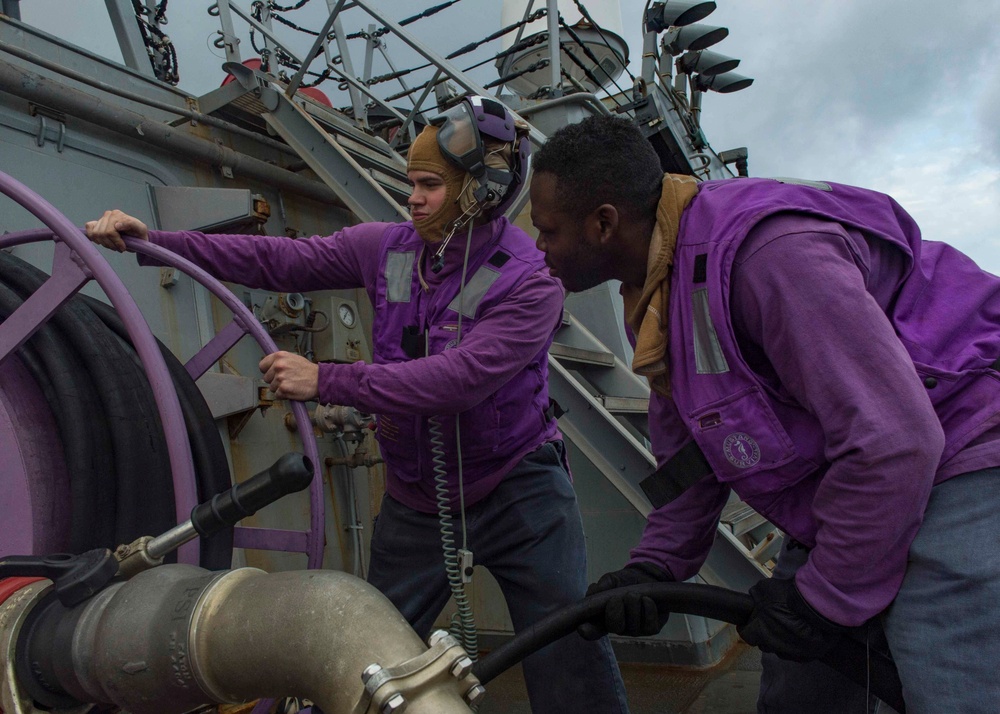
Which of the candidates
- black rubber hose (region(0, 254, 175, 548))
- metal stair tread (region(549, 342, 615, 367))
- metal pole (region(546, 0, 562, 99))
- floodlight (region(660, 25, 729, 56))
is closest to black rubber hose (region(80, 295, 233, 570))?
black rubber hose (region(0, 254, 175, 548))

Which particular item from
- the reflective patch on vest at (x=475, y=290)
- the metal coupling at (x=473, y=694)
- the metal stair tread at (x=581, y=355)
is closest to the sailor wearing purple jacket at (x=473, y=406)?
the reflective patch on vest at (x=475, y=290)

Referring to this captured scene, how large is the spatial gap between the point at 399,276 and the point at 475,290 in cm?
27

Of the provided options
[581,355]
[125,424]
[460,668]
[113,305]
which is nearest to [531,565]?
[460,668]

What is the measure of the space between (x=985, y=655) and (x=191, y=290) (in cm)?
316

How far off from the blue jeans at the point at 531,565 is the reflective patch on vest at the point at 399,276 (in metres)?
0.61

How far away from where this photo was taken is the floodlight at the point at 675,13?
6.36 metres

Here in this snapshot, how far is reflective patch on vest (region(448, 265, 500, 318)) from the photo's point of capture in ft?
6.63

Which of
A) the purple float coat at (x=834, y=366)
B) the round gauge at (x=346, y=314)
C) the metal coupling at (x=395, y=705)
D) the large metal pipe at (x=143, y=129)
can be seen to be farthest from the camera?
the round gauge at (x=346, y=314)

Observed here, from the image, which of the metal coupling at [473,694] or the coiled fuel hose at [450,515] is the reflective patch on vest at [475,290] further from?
the metal coupling at [473,694]

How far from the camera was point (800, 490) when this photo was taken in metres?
1.41

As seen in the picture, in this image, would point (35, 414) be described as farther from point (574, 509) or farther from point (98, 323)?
point (574, 509)

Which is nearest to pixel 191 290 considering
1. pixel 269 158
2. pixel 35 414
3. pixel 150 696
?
pixel 269 158

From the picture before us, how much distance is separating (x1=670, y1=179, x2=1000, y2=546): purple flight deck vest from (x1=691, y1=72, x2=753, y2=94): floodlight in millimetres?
6842

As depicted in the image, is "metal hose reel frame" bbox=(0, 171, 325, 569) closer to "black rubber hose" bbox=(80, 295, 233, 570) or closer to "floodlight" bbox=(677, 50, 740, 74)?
"black rubber hose" bbox=(80, 295, 233, 570)
